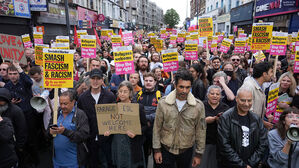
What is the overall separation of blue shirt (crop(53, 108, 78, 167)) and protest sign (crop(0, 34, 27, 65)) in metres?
2.43

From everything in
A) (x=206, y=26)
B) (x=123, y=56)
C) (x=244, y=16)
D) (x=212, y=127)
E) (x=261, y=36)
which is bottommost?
(x=212, y=127)

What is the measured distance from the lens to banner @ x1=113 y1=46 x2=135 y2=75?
202 inches

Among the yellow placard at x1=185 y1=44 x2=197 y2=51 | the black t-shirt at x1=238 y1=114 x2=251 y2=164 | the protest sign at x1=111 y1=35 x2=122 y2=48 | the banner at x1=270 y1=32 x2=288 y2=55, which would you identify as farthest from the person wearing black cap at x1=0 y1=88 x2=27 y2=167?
the banner at x1=270 y1=32 x2=288 y2=55

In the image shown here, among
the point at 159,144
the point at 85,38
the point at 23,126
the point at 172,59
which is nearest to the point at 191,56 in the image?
the point at 172,59

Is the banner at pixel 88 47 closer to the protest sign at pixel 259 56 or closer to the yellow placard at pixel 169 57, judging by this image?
the yellow placard at pixel 169 57

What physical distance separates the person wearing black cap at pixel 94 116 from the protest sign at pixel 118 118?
0.51m

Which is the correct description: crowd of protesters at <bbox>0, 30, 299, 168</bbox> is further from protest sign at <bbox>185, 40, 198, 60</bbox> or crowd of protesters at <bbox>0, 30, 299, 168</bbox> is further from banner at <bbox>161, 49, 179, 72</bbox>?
protest sign at <bbox>185, 40, 198, 60</bbox>

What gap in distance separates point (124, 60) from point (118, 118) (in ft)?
7.92

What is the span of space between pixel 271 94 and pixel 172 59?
2825mm

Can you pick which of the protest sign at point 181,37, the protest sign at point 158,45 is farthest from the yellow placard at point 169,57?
the protest sign at point 181,37

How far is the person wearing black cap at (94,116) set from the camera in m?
3.55

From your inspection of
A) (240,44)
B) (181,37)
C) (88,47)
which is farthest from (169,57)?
(181,37)

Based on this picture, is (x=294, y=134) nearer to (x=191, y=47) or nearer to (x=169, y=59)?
(x=169, y=59)

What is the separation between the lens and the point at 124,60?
17.1 ft
